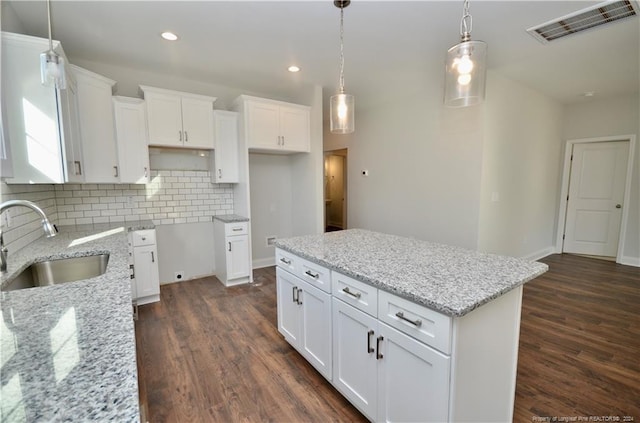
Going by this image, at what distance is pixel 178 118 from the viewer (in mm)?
3416

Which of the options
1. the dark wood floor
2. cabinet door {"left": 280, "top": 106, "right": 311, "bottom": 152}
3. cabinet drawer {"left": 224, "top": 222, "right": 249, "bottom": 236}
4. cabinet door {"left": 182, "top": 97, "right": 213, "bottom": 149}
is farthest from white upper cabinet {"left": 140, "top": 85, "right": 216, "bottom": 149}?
the dark wood floor

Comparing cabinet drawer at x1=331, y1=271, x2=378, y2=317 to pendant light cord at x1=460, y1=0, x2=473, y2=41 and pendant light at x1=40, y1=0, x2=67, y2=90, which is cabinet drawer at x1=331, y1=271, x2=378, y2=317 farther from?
pendant light at x1=40, y1=0, x2=67, y2=90

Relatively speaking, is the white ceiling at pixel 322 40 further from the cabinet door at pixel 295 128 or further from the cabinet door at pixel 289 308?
the cabinet door at pixel 289 308

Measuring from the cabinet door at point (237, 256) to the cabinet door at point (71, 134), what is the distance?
1.64m

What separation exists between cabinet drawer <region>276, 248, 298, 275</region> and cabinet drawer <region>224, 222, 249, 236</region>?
152cm

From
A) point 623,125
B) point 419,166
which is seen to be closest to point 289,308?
point 419,166

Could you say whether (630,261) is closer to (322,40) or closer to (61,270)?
(322,40)

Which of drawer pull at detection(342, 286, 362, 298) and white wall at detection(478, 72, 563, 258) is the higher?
white wall at detection(478, 72, 563, 258)

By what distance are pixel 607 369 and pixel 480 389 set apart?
1553mm

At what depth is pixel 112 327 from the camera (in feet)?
2.98

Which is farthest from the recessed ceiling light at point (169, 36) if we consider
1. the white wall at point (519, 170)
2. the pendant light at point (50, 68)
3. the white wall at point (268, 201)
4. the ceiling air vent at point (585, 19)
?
the white wall at point (519, 170)

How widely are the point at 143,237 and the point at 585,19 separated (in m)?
4.52

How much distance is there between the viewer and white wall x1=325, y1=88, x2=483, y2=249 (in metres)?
3.71

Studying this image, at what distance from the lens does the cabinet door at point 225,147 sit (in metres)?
A: 3.73
